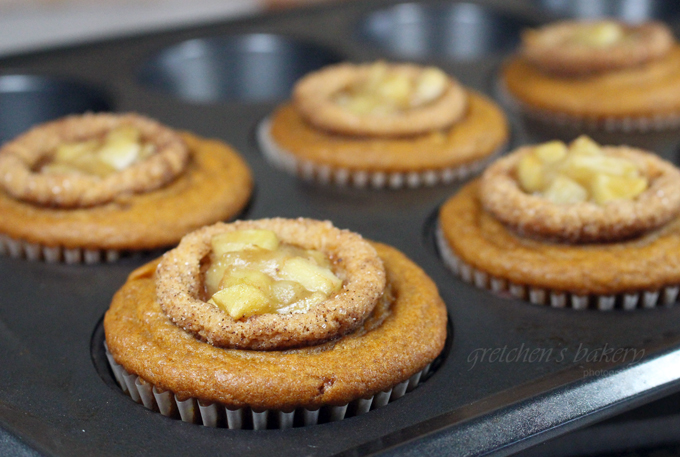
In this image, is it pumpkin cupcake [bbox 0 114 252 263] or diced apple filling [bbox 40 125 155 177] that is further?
diced apple filling [bbox 40 125 155 177]

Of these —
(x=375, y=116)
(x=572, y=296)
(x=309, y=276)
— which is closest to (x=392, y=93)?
(x=375, y=116)

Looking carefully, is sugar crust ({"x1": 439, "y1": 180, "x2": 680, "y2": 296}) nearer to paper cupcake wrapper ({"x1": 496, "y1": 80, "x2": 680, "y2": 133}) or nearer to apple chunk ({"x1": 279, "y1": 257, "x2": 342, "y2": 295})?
apple chunk ({"x1": 279, "y1": 257, "x2": 342, "y2": 295})

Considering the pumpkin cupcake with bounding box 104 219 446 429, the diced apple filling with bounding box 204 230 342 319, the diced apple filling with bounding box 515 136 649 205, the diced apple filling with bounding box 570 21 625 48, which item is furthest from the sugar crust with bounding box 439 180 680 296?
the diced apple filling with bounding box 570 21 625 48

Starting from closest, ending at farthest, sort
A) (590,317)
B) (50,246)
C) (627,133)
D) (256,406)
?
(256,406) → (590,317) → (50,246) → (627,133)

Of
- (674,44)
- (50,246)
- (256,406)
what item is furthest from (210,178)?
(674,44)

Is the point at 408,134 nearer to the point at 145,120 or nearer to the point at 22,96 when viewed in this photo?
the point at 145,120

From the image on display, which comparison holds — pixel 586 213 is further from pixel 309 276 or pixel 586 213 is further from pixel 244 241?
pixel 244 241

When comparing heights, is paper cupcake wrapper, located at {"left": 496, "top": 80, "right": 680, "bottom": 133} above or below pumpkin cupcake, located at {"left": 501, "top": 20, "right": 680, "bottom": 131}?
below
